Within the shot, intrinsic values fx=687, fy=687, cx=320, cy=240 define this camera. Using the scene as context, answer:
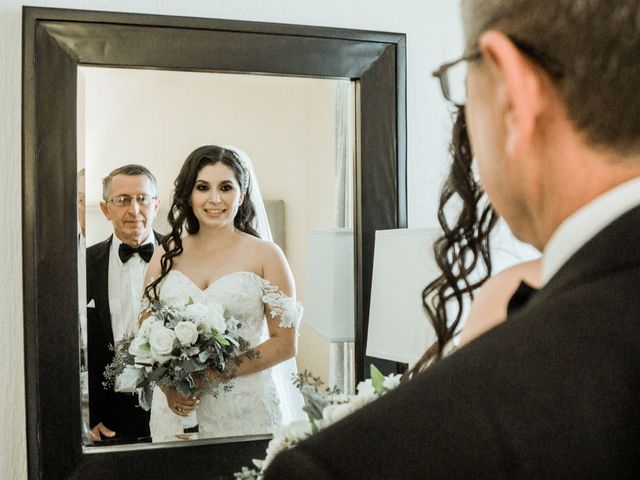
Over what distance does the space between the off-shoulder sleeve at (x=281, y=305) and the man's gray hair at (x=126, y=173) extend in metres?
0.36

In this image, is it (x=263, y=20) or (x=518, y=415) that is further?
(x=263, y=20)

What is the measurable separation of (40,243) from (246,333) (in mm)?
518

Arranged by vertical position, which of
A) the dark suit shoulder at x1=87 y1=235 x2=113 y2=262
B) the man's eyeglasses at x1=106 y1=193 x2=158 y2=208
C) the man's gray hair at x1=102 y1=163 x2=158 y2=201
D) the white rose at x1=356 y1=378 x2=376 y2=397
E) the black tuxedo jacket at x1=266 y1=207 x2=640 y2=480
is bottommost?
the white rose at x1=356 y1=378 x2=376 y2=397

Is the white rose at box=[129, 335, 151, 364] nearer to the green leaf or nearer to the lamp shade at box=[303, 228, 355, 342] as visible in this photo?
the lamp shade at box=[303, 228, 355, 342]

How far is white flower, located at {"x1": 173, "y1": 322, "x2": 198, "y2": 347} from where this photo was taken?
5.22 feet

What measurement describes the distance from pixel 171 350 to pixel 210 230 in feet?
0.99

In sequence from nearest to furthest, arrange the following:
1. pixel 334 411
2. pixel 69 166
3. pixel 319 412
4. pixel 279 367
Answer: pixel 334 411 → pixel 319 412 → pixel 69 166 → pixel 279 367

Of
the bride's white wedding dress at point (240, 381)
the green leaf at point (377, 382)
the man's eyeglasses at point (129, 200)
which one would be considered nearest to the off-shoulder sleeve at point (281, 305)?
the bride's white wedding dress at point (240, 381)

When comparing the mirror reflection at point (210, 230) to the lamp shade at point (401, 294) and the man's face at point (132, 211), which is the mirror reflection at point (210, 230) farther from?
the lamp shade at point (401, 294)

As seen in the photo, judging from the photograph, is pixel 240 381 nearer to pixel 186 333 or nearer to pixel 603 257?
pixel 186 333

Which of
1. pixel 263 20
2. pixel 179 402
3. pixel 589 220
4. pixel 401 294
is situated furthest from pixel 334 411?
pixel 263 20

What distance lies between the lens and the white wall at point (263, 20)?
1601 mm

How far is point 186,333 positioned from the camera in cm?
159

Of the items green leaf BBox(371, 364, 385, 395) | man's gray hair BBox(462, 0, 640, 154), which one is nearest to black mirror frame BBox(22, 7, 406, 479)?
green leaf BBox(371, 364, 385, 395)
